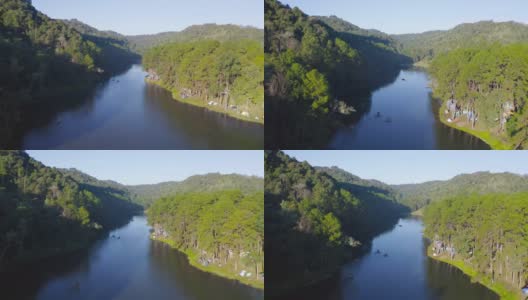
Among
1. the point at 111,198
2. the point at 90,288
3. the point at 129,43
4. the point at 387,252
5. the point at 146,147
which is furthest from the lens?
the point at 129,43

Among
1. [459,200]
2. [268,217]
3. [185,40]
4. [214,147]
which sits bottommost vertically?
[459,200]

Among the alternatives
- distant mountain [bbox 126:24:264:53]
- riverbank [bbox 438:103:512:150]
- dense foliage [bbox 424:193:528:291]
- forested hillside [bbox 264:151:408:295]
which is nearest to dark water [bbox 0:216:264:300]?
forested hillside [bbox 264:151:408:295]

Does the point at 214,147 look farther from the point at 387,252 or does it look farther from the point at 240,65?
the point at 387,252

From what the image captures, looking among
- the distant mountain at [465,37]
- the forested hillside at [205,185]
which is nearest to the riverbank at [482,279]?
the distant mountain at [465,37]

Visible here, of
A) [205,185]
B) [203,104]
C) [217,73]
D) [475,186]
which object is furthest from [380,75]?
[205,185]

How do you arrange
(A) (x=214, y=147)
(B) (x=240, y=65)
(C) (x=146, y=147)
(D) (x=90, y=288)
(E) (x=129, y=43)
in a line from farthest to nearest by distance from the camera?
(E) (x=129, y=43) → (B) (x=240, y=65) → (D) (x=90, y=288) → (A) (x=214, y=147) → (C) (x=146, y=147)

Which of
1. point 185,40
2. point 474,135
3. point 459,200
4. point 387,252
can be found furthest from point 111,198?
point 474,135
